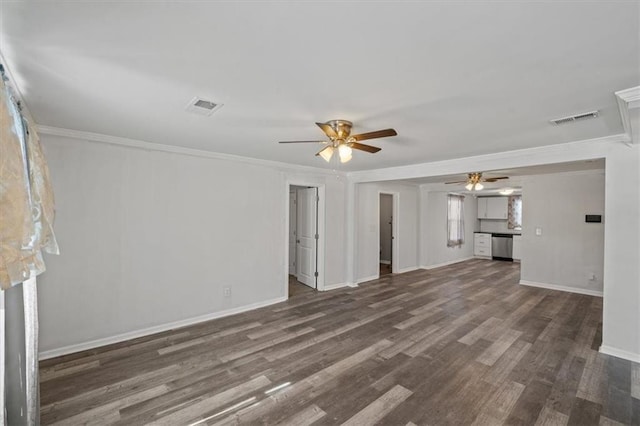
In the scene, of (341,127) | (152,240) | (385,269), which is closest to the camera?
(341,127)

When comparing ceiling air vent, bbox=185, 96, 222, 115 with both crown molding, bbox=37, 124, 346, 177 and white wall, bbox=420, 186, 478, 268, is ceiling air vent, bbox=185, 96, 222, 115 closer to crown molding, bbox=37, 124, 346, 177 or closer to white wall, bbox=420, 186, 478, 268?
crown molding, bbox=37, 124, 346, 177

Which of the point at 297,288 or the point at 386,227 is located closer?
the point at 297,288

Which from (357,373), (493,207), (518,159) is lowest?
(357,373)

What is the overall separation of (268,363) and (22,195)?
2.51m

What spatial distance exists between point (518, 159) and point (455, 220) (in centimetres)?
527

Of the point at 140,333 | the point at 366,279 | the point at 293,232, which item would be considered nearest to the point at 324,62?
the point at 140,333

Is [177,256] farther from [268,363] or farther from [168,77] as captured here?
[168,77]

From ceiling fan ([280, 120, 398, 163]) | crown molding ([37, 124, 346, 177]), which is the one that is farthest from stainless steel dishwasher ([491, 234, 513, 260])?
ceiling fan ([280, 120, 398, 163])

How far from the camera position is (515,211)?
9.22 metres

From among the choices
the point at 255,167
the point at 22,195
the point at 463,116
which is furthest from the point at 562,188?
the point at 22,195

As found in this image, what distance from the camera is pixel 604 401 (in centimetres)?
245

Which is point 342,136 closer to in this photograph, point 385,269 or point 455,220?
point 385,269

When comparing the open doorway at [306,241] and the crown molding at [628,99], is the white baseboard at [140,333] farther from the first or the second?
the crown molding at [628,99]

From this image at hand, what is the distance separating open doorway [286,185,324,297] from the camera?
19.1 feet
